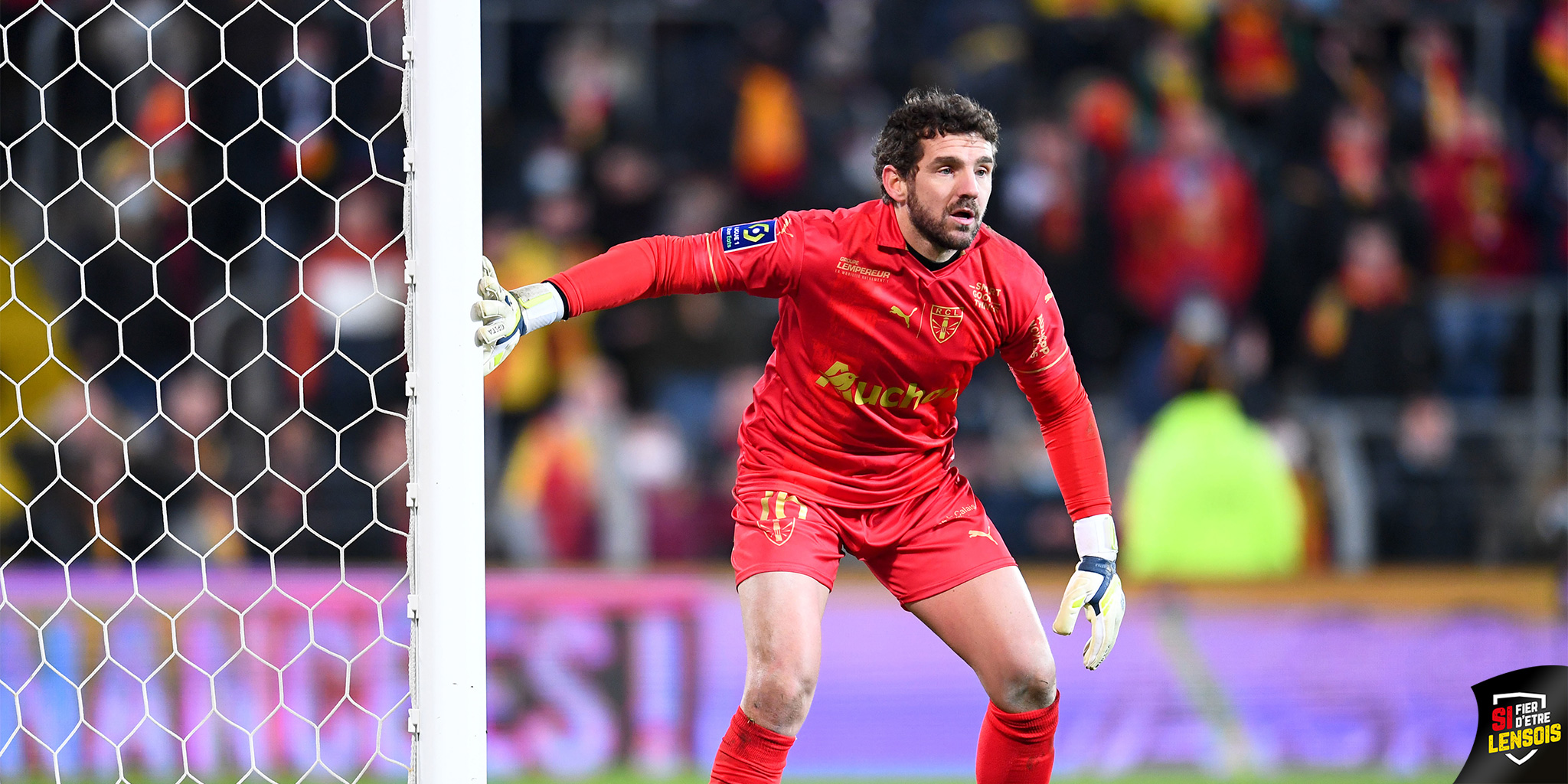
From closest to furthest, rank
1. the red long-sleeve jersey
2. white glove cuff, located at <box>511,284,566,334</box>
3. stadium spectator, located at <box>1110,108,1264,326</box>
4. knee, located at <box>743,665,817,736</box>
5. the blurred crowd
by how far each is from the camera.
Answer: white glove cuff, located at <box>511,284,566,334</box> → knee, located at <box>743,665,817,736</box> → the red long-sleeve jersey → the blurred crowd → stadium spectator, located at <box>1110,108,1264,326</box>

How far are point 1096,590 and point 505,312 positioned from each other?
1.75 meters

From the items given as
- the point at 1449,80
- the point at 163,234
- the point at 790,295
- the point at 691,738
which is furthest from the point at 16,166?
the point at 1449,80

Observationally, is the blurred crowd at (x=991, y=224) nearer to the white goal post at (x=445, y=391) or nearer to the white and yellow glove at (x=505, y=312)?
the white and yellow glove at (x=505, y=312)

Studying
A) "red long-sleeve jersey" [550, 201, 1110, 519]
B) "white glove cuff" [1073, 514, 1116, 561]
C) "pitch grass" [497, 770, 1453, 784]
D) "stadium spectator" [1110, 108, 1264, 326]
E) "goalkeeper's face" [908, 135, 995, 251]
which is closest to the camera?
"goalkeeper's face" [908, 135, 995, 251]

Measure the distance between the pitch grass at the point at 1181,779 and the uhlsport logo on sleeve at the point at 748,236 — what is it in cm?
349

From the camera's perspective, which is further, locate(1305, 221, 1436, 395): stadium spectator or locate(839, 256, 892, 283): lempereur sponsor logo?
locate(1305, 221, 1436, 395): stadium spectator

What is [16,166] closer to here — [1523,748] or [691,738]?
[691,738]

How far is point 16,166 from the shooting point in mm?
8297

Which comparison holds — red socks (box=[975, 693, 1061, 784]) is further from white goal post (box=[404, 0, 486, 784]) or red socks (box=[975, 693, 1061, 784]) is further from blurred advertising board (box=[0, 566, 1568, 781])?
blurred advertising board (box=[0, 566, 1568, 781])

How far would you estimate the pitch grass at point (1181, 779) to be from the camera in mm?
7098

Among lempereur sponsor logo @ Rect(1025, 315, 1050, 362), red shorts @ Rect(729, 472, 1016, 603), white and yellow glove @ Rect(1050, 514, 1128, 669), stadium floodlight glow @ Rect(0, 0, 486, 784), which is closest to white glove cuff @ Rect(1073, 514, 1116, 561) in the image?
white and yellow glove @ Rect(1050, 514, 1128, 669)

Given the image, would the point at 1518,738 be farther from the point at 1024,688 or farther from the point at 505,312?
the point at 505,312

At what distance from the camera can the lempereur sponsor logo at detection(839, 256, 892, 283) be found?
428 centimetres

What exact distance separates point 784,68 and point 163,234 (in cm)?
358
